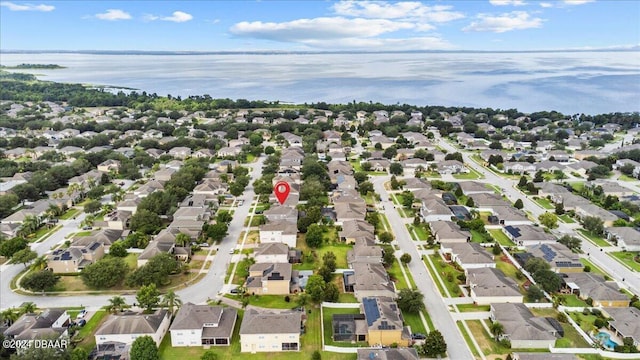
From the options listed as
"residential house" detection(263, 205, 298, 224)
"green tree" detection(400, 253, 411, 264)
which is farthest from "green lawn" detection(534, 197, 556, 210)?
"residential house" detection(263, 205, 298, 224)

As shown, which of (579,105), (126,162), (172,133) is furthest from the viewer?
(579,105)

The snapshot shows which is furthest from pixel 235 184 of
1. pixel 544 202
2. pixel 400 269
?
pixel 544 202

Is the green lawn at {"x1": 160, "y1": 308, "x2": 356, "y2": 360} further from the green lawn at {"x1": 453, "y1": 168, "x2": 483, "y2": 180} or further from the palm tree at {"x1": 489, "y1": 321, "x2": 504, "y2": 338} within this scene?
the green lawn at {"x1": 453, "y1": 168, "x2": 483, "y2": 180}

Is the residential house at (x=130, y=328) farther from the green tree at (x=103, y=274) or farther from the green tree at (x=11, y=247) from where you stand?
the green tree at (x=11, y=247)

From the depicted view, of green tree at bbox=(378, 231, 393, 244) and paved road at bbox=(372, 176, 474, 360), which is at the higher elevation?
green tree at bbox=(378, 231, 393, 244)

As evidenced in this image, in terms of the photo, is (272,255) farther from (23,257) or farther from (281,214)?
(23,257)

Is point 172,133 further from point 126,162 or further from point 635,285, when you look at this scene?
point 635,285
